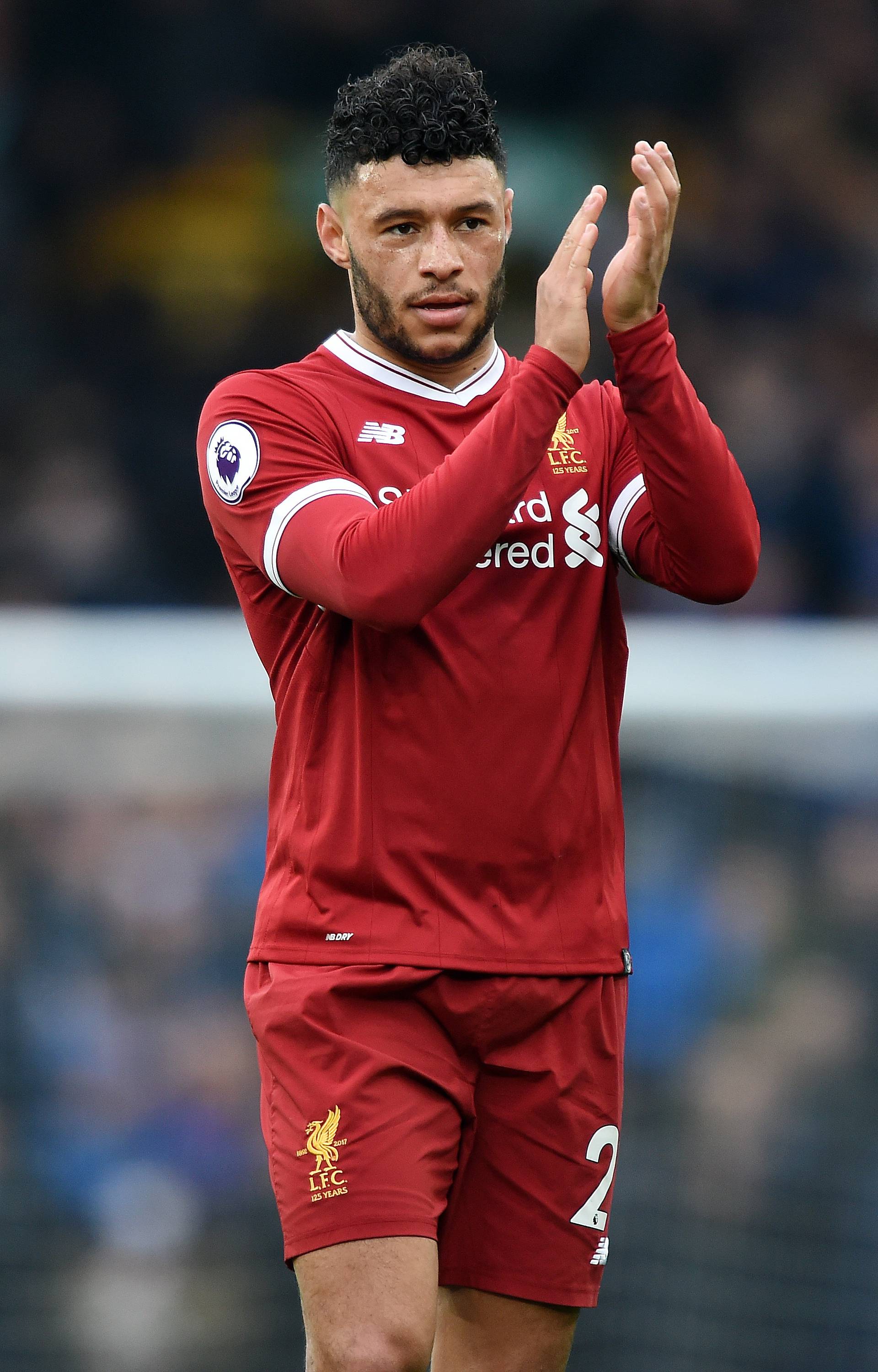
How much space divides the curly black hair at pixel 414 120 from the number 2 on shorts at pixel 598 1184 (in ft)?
4.90

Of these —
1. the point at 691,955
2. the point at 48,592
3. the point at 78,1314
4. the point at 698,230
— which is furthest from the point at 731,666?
the point at 698,230

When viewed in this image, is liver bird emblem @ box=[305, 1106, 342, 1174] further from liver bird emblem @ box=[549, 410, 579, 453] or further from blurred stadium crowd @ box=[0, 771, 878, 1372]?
blurred stadium crowd @ box=[0, 771, 878, 1372]

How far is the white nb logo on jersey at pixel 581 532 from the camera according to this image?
111 inches

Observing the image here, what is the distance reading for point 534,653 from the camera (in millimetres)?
2734

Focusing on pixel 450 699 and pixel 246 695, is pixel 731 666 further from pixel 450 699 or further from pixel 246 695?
pixel 450 699

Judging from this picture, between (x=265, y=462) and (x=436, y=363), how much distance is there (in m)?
0.33

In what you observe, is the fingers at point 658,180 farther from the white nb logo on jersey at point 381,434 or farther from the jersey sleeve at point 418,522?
the white nb logo on jersey at point 381,434

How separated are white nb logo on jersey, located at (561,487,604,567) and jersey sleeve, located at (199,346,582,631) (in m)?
0.28

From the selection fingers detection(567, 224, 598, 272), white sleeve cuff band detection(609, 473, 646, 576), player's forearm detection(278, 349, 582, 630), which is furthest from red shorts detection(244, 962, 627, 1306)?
fingers detection(567, 224, 598, 272)

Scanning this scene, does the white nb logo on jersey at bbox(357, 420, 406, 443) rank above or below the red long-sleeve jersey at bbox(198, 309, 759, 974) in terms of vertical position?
above

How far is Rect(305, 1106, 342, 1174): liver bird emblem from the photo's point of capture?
2586mm

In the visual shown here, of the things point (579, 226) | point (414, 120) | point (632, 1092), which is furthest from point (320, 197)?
point (579, 226)

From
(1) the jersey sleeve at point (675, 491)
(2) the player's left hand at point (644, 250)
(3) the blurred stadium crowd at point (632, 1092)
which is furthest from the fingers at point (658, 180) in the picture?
(3) the blurred stadium crowd at point (632, 1092)

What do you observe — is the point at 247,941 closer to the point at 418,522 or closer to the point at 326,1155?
the point at 326,1155
